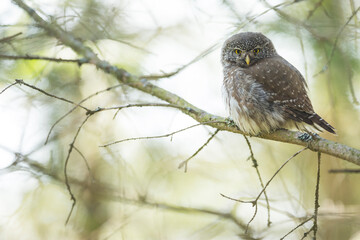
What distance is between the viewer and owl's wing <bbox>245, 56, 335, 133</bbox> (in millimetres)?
3600

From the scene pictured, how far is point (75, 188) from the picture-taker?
487 cm

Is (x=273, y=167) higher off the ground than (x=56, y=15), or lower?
lower

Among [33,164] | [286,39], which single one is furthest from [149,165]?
[286,39]

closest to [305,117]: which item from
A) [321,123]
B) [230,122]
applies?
[321,123]

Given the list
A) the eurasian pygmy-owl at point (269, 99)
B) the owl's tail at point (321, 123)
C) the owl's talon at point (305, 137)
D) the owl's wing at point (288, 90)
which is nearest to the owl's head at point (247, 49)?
the eurasian pygmy-owl at point (269, 99)

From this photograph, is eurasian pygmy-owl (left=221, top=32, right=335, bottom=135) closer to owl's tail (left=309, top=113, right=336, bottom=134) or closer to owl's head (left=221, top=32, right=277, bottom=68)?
owl's tail (left=309, top=113, right=336, bottom=134)

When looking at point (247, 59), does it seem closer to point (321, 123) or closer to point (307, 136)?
point (321, 123)

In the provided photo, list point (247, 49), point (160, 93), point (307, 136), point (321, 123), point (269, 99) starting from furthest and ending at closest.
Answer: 1. point (247, 49)
2. point (160, 93)
3. point (269, 99)
4. point (321, 123)
5. point (307, 136)

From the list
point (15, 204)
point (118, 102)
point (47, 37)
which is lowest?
point (15, 204)

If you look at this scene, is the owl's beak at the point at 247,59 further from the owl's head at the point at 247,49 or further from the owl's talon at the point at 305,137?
the owl's talon at the point at 305,137

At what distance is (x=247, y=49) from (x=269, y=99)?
949 millimetres

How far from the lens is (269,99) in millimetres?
3695

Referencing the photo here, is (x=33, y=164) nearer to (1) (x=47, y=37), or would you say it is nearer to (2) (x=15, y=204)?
(2) (x=15, y=204)

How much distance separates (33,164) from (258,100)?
2205mm
